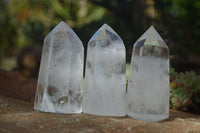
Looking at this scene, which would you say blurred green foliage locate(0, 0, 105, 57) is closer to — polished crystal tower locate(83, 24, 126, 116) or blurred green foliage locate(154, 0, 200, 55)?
blurred green foliage locate(154, 0, 200, 55)

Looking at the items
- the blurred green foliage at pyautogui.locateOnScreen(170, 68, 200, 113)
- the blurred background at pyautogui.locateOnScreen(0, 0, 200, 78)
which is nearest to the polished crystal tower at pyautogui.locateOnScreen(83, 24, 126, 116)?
the blurred green foliage at pyautogui.locateOnScreen(170, 68, 200, 113)

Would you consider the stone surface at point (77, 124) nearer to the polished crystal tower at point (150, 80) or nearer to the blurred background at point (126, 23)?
the polished crystal tower at point (150, 80)

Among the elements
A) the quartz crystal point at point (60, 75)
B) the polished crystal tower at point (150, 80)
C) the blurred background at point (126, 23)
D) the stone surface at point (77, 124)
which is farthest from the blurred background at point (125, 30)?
the quartz crystal point at point (60, 75)

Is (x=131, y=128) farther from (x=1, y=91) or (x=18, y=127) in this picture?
(x=1, y=91)

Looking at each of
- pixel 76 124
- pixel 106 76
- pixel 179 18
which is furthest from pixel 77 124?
pixel 179 18

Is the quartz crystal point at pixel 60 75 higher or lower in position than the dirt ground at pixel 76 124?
higher
